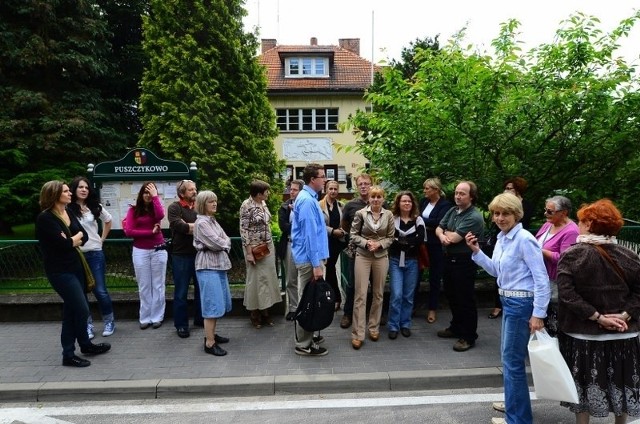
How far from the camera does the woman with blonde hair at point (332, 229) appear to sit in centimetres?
668

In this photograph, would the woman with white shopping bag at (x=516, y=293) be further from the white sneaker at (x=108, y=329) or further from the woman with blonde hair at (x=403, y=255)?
the white sneaker at (x=108, y=329)

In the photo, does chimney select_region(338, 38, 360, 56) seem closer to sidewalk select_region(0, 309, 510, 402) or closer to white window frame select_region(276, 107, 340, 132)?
white window frame select_region(276, 107, 340, 132)

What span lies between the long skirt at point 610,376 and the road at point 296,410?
740 millimetres

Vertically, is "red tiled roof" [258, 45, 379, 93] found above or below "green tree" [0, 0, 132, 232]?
above

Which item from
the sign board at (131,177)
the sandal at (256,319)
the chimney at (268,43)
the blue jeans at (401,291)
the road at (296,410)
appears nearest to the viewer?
→ the road at (296,410)

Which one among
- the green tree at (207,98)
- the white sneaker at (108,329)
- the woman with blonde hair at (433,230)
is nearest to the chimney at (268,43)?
the green tree at (207,98)

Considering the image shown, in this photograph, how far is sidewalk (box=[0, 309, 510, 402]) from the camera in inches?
182

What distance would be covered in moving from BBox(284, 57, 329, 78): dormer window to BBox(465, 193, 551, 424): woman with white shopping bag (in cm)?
2898

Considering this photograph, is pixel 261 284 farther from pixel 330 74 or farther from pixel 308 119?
pixel 330 74

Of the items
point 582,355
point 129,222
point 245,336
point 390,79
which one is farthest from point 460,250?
point 129,222

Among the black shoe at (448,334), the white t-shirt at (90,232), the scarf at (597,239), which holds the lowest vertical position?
the black shoe at (448,334)

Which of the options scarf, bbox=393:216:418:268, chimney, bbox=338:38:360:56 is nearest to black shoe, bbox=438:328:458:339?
scarf, bbox=393:216:418:268

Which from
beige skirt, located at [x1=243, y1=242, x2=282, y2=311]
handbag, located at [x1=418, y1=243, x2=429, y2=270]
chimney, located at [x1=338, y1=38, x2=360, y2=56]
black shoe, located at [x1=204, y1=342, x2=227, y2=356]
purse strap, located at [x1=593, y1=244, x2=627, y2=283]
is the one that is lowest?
black shoe, located at [x1=204, y1=342, x2=227, y2=356]

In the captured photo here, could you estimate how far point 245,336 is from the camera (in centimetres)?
604
